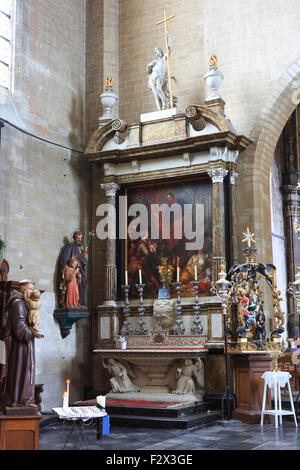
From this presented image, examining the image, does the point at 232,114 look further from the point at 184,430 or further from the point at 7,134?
the point at 184,430

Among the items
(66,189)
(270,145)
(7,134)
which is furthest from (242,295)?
(7,134)

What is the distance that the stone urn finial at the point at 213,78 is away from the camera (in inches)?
458

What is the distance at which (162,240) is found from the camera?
12.2 metres

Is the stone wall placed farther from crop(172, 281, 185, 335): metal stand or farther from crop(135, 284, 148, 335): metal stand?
crop(172, 281, 185, 335): metal stand

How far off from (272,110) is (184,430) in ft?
20.7

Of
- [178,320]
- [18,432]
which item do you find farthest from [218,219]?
[18,432]

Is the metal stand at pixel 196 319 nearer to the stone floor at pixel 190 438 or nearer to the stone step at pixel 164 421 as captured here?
the stone step at pixel 164 421

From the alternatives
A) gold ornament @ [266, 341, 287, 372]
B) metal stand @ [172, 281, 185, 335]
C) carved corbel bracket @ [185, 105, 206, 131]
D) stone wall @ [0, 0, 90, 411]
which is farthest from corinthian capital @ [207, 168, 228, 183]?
gold ornament @ [266, 341, 287, 372]

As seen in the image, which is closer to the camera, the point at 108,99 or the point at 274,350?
the point at 274,350

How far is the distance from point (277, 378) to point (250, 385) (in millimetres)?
725

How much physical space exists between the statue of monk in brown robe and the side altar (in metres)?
4.04

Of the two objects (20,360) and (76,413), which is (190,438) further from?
(20,360)

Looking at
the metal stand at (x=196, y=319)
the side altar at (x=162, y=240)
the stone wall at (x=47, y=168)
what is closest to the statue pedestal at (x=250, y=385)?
the side altar at (x=162, y=240)

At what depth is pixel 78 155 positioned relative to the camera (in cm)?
1302
